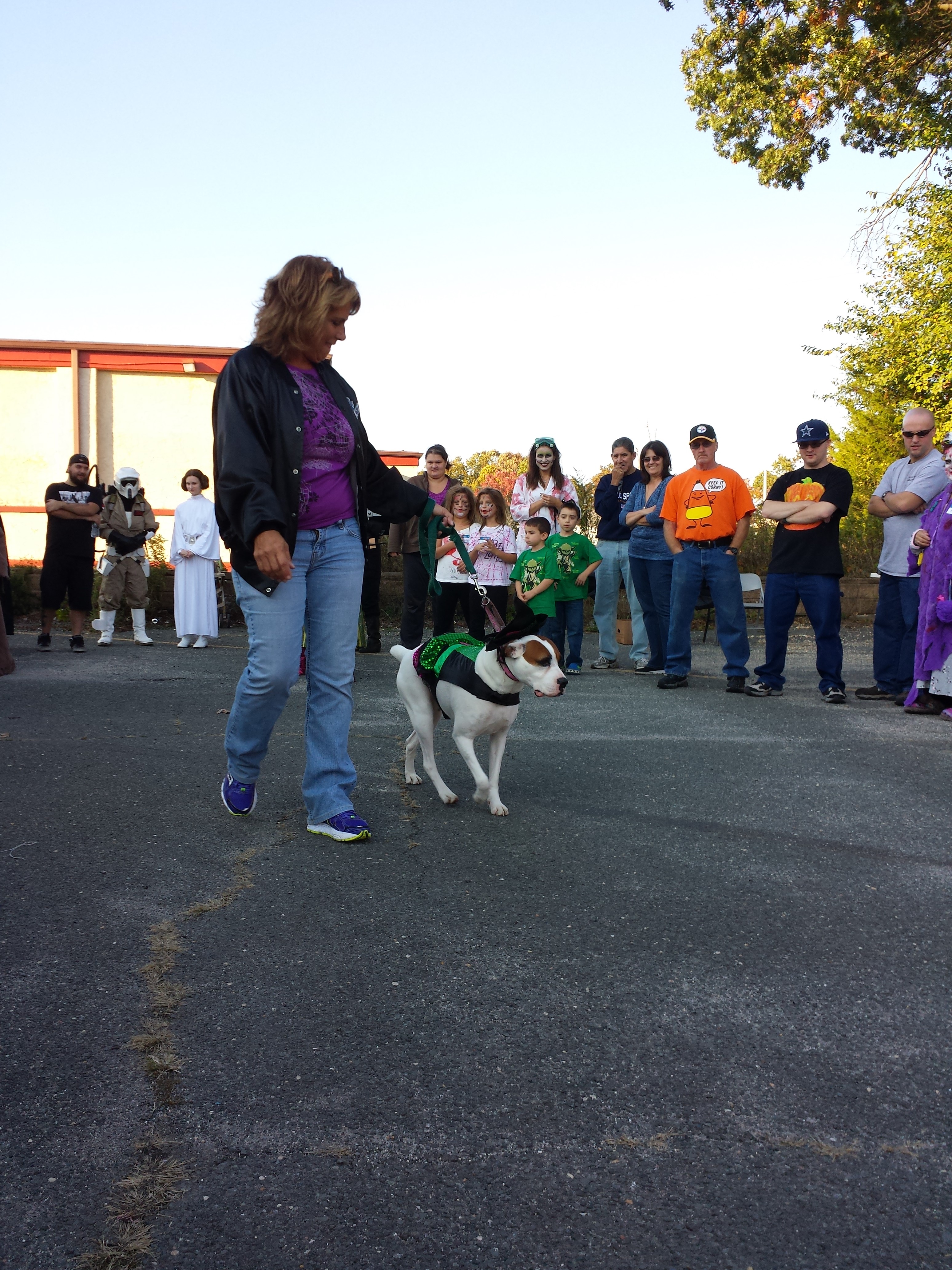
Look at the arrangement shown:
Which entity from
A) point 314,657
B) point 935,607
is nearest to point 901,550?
point 935,607

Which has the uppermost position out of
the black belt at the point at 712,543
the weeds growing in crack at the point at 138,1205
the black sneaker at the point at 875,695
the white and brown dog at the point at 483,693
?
the black belt at the point at 712,543

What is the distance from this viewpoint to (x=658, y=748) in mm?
6191

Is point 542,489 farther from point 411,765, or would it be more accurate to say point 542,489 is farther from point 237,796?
point 237,796

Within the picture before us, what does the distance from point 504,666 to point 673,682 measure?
4.56 metres

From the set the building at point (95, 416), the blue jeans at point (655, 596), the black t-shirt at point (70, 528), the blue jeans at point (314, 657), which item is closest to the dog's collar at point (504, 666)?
the blue jeans at point (314, 657)

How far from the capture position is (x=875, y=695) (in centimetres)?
830

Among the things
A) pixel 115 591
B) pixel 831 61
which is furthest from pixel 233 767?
pixel 831 61

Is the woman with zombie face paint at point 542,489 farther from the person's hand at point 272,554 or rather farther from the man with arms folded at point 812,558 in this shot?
the person's hand at point 272,554

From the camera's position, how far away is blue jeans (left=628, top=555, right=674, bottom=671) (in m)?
9.74

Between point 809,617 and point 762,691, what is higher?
point 809,617

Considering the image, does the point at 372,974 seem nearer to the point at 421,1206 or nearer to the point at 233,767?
the point at 421,1206

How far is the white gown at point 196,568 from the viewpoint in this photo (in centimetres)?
1181

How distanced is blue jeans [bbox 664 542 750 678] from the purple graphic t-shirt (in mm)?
4968

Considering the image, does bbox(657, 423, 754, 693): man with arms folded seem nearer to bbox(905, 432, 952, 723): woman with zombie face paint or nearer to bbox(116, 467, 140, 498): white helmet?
bbox(905, 432, 952, 723): woman with zombie face paint
